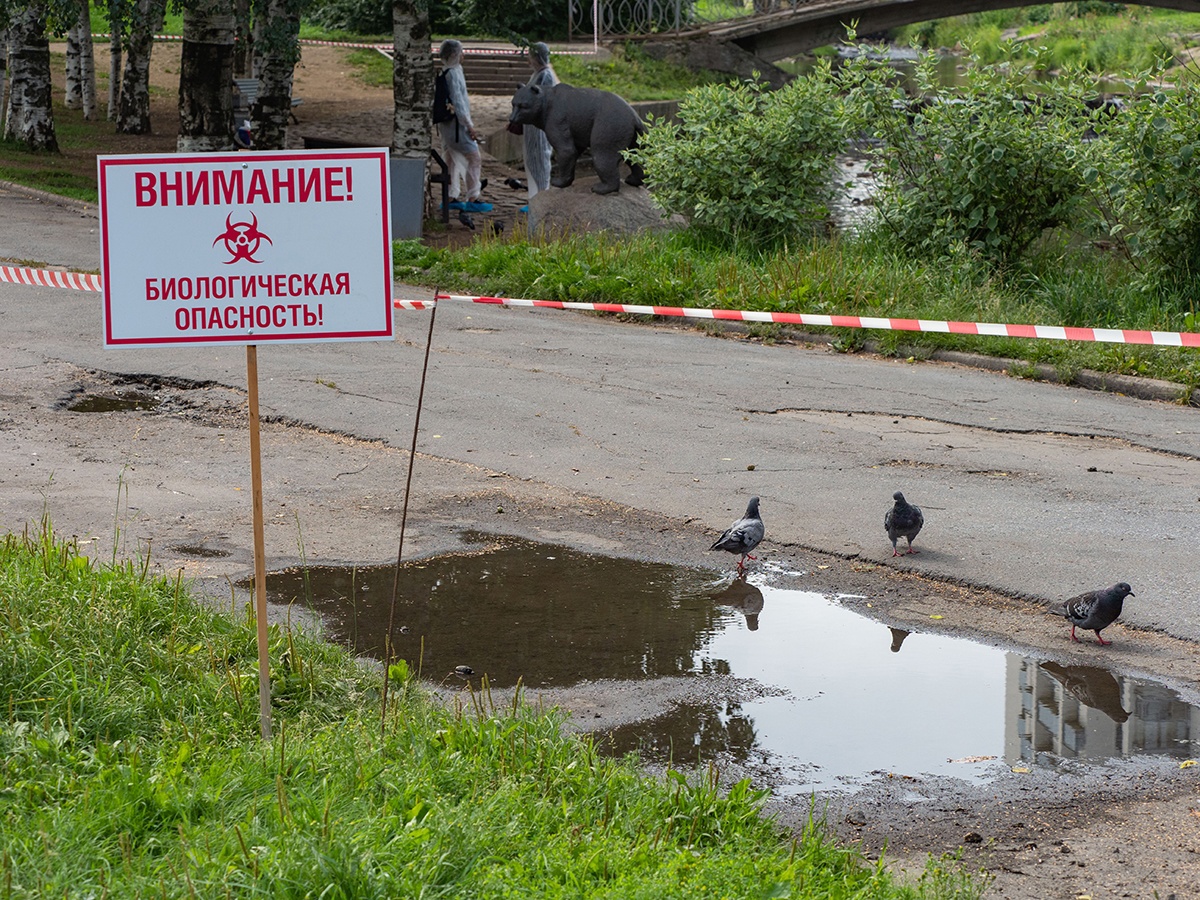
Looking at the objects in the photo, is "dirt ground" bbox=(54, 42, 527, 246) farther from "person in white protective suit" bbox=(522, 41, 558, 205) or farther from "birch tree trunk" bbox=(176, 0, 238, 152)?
"birch tree trunk" bbox=(176, 0, 238, 152)

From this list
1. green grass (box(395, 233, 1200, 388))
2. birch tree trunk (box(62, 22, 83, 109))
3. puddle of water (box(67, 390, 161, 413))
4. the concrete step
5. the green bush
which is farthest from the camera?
the concrete step

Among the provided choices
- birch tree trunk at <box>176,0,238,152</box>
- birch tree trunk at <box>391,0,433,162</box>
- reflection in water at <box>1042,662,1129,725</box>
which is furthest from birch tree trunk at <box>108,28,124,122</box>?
reflection in water at <box>1042,662,1129,725</box>

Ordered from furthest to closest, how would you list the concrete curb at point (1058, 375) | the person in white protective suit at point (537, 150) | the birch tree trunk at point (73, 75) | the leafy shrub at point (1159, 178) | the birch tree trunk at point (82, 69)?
Result: 1. the birch tree trunk at point (73, 75)
2. the birch tree trunk at point (82, 69)
3. the person in white protective suit at point (537, 150)
4. the leafy shrub at point (1159, 178)
5. the concrete curb at point (1058, 375)

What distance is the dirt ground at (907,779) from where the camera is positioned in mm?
3906

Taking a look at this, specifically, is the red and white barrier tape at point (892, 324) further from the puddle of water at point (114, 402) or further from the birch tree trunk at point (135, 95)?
the birch tree trunk at point (135, 95)

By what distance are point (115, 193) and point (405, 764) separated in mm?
1972

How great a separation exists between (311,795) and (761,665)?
2.29m

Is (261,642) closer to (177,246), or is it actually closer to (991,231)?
(177,246)

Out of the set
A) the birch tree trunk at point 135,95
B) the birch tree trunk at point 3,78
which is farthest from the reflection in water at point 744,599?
the birch tree trunk at point 3,78

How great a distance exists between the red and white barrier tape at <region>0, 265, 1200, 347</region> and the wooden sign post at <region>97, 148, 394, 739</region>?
5.17 m

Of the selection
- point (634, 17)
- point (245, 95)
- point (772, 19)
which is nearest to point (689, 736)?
point (245, 95)

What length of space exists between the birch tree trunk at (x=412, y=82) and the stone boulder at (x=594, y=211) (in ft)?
6.43

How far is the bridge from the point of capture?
4247 centimetres

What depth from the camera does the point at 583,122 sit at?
1725 cm
